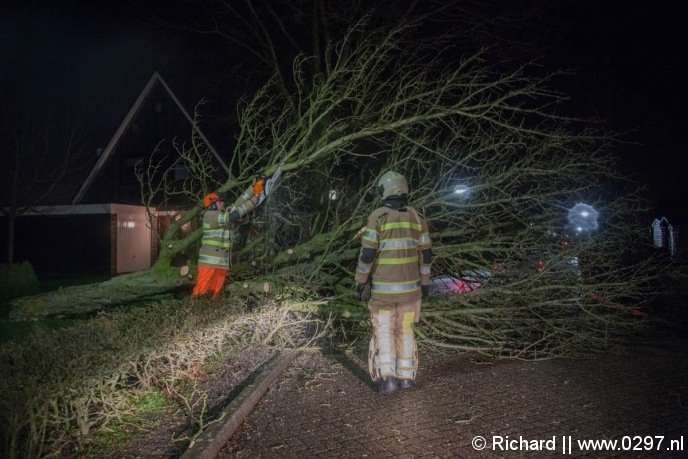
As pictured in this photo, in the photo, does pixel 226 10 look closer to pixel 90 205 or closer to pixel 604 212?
pixel 604 212

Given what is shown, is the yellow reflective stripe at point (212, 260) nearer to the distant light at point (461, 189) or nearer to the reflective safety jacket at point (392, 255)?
the reflective safety jacket at point (392, 255)

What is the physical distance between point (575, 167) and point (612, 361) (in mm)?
2737

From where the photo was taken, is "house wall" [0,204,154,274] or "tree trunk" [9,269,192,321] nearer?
"tree trunk" [9,269,192,321]

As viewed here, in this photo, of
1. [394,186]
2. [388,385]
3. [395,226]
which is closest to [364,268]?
[395,226]

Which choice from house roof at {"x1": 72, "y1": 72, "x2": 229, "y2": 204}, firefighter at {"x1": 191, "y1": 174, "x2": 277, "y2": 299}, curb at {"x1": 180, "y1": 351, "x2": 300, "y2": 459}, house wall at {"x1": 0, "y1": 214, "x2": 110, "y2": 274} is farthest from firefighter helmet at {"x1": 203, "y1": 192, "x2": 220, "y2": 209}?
house wall at {"x1": 0, "y1": 214, "x2": 110, "y2": 274}

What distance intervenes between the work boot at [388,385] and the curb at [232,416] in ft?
3.54

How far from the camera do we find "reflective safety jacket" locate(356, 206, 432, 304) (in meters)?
5.00

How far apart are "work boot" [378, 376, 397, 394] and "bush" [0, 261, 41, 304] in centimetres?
714

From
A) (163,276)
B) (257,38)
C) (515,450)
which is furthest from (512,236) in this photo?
(257,38)

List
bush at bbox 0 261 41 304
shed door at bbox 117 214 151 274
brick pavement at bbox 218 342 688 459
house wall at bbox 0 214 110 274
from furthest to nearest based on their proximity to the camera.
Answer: shed door at bbox 117 214 151 274
house wall at bbox 0 214 110 274
bush at bbox 0 261 41 304
brick pavement at bbox 218 342 688 459

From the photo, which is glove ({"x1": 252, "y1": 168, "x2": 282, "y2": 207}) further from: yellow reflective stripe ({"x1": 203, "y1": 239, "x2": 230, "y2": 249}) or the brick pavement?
the brick pavement

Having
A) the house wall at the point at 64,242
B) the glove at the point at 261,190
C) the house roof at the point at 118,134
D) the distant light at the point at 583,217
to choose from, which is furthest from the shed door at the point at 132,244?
the distant light at the point at 583,217

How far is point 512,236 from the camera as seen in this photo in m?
7.23

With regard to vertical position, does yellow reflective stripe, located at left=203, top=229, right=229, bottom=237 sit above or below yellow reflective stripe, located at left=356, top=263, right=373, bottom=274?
above
